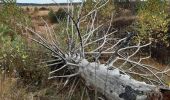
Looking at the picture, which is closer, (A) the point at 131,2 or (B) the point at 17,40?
(B) the point at 17,40

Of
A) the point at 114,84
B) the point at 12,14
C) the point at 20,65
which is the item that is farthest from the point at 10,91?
the point at 12,14

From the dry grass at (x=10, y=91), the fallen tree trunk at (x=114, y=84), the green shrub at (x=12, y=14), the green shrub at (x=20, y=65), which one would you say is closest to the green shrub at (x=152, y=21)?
the green shrub at (x=12, y=14)

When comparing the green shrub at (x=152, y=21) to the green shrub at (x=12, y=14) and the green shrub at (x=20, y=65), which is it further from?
the green shrub at (x=20, y=65)

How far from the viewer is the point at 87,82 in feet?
27.3

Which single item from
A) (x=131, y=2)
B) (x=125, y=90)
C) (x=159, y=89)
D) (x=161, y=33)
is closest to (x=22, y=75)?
(x=125, y=90)

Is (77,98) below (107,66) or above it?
below

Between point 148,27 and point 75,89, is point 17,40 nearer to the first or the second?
point 75,89

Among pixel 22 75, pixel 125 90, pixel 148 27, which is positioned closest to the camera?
pixel 125 90

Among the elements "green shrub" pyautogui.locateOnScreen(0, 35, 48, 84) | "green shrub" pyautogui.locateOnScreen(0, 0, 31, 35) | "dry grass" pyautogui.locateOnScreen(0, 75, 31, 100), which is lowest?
"dry grass" pyautogui.locateOnScreen(0, 75, 31, 100)

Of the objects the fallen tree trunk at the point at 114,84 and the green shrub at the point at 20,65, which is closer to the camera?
the fallen tree trunk at the point at 114,84

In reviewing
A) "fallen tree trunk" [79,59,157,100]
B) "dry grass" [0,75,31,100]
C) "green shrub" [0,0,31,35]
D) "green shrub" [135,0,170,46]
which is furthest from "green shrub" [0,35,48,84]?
"green shrub" [135,0,170,46]

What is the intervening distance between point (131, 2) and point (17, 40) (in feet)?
96.5

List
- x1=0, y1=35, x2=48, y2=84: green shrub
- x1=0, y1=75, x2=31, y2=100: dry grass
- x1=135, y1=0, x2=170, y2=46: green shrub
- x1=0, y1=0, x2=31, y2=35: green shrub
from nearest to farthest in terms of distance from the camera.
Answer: x1=0, y1=75, x2=31, y2=100: dry grass → x1=0, y1=35, x2=48, y2=84: green shrub → x1=0, y1=0, x2=31, y2=35: green shrub → x1=135, y1=0, x2=170, y2=46: green shrub

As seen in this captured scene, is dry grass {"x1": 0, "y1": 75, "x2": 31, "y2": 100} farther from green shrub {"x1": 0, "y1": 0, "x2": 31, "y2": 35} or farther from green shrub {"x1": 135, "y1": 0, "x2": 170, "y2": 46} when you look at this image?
green shrub {"x1": 135, "y1": 0, "x2": 170, "y2": 46}
